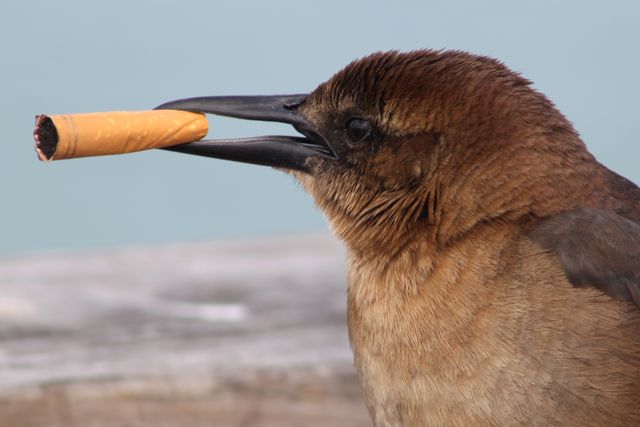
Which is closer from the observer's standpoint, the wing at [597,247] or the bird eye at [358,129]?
the wing at [597,247]

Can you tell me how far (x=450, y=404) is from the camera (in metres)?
5.03

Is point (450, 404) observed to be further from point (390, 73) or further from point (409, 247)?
point (390, 73)

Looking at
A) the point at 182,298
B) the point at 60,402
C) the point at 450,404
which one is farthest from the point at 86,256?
the point at 450,404

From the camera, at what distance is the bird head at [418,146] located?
5.23 meters

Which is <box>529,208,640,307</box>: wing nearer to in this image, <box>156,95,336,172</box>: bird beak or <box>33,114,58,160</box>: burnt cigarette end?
<box>156,95,336,172</box>: bird beak

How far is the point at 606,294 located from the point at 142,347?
1.18 m

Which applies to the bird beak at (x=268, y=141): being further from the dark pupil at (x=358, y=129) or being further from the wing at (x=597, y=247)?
the wing at (x=597, y=247)

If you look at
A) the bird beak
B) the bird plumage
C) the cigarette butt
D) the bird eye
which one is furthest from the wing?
the cigarette butt

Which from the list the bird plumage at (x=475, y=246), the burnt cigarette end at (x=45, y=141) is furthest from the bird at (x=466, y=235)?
the burnt cigarette end at (x=45, y=141)

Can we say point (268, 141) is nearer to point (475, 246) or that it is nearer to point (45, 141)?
point (475, 246)

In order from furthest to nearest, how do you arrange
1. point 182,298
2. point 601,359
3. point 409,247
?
point 182,298
point 409,247
point 601,359

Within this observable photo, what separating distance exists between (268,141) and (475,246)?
0.71 metres

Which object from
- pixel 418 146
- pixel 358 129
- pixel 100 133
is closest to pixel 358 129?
pixel 358 129

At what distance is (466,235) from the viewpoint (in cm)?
519
